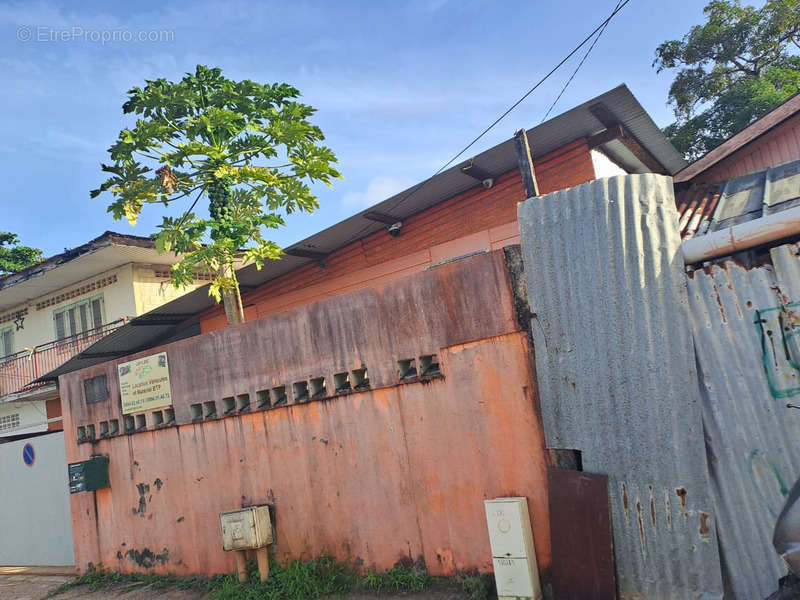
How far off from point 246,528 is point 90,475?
3.63 metres

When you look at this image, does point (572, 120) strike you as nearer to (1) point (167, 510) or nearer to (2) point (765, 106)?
(1) point (167, 510)

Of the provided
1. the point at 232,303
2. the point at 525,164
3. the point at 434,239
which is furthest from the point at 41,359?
the point at 525,164

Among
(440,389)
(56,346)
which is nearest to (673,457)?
(440,389)

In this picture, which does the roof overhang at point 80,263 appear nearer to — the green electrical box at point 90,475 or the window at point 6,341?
the window at point 6,341

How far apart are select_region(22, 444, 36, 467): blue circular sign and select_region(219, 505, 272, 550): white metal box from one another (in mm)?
6846

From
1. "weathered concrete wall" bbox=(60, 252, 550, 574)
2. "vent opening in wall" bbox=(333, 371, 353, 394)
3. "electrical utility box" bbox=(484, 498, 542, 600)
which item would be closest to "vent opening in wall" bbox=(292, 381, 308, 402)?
"weathered concrete wall" bbox=(60, 252, 550, 574)

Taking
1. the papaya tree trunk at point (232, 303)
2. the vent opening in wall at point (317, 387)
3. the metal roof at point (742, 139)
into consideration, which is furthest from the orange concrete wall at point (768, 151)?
the papaya tree trunk at point (232, 303)

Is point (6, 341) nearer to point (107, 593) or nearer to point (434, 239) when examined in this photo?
point (107, 593)

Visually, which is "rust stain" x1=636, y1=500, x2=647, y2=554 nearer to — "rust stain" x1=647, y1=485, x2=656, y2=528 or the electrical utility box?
"rust stain" x1=647, y1=485, x2=656, y2=528

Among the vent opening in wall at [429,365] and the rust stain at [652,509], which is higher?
the vent opening in wall at [429,365]

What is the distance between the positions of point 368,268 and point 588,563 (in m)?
7.12

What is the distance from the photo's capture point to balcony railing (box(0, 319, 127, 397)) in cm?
1590

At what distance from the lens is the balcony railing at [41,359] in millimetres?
15898

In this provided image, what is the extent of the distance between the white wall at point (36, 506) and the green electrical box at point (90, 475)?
6.97ft
